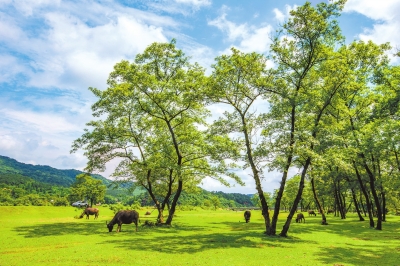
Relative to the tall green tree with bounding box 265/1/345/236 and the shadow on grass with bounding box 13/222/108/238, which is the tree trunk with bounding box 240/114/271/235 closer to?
the tall green tree with bounding box 265/1/345/236

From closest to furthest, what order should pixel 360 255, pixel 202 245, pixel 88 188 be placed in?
pixel 360 255, pixel 202 245, pixel 88 188

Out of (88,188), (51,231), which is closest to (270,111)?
(51,231)

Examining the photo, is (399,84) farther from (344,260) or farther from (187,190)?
(187,190)

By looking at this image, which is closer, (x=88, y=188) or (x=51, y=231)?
(x=51, y=231)

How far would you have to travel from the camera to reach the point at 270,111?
27766 millimetres

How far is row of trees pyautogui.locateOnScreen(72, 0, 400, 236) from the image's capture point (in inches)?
1022

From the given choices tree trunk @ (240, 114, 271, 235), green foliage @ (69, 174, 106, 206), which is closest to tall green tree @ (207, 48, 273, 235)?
tree trunk @ (240, 114, 271, 235)

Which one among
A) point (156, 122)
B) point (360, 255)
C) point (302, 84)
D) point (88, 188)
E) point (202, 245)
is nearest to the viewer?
point (360, 255)

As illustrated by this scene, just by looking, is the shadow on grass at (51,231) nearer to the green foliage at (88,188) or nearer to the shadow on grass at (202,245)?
the shadow on grass at (202,245)

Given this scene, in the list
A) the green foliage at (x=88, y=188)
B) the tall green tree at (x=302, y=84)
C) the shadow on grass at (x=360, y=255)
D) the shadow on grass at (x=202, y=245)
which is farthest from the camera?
the green foliage at (x=88, y=188)

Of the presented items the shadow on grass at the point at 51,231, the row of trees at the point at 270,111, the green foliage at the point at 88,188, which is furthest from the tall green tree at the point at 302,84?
the green foliage at the point at 88,188

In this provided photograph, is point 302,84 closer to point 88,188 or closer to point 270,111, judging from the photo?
point 270,111

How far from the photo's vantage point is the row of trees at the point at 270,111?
85.1 ft

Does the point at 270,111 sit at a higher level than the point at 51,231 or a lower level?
higher
